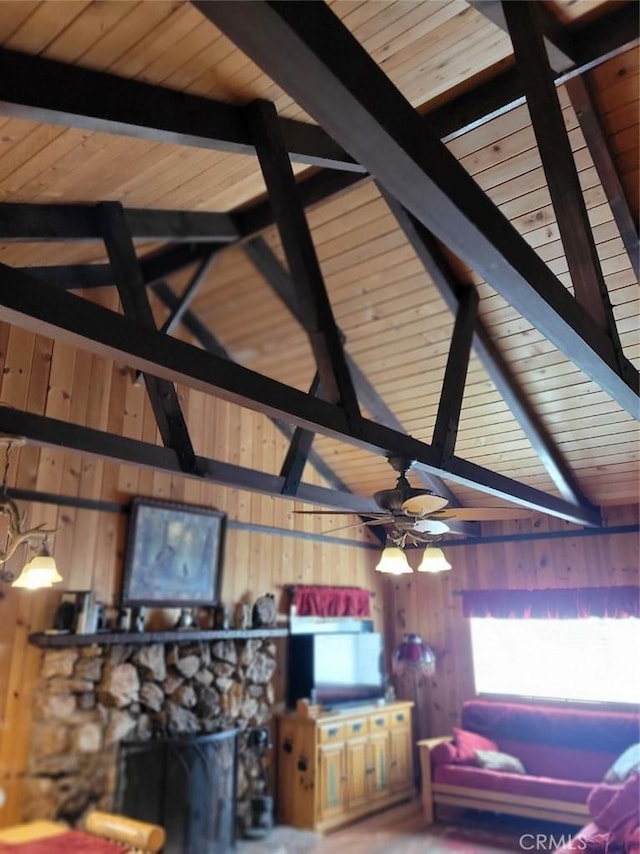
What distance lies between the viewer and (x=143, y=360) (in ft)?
6.82

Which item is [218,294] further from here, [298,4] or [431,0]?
[298,4]

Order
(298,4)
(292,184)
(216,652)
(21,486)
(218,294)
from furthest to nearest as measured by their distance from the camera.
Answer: (218,294) → (216,652) → (21,486) → (292,184) → (298,4)

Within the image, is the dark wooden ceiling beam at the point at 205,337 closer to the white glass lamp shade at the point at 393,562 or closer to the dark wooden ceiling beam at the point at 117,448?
the dark wooden ceiling beam at the point at 117,448

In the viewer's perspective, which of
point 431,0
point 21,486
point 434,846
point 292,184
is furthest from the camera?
point 434,846

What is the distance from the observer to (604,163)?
139 inches

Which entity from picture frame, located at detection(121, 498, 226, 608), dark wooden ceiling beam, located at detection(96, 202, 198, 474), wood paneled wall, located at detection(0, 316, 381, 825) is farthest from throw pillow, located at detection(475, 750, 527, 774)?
dark wooden ceiling beam, located at detection(96, 202, 198, 474)

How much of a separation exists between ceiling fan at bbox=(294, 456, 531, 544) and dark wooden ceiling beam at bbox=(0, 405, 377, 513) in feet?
2.84

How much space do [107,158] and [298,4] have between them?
6.49ft

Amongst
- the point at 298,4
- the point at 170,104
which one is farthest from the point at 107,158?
the point at 298,4

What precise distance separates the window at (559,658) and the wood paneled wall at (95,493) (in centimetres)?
211

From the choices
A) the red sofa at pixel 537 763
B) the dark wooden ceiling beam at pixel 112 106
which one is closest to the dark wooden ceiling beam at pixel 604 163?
the dark wooden ceiling beam at pixel 112 106

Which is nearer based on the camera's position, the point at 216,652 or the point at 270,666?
the point at 216,652

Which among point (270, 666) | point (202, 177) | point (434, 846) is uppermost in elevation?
point (202, 177)

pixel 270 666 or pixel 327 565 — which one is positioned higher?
pixel 327 565
